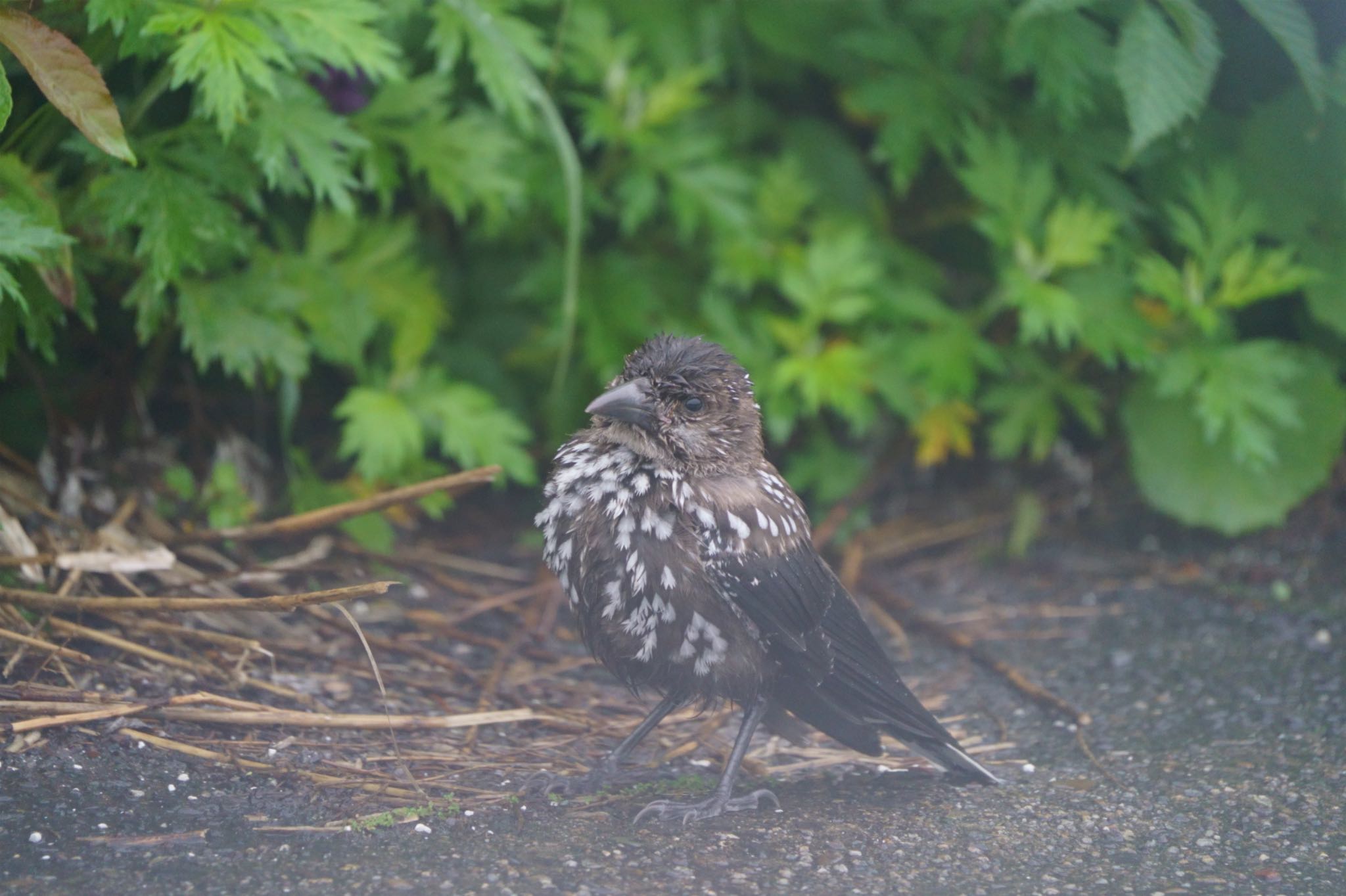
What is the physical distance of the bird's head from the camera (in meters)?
3.11

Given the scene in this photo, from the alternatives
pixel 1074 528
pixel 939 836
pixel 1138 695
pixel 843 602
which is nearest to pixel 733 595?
pixel 843 602

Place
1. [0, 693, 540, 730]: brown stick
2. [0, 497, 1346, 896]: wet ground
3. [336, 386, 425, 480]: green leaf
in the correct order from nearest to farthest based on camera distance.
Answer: [0, 497, 1346, 896]: wet ground
[0, 693, 540, 730]: brown stick
[336, 386, 425, 480]: green leaf

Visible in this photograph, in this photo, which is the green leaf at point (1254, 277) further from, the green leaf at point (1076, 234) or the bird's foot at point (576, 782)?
the bird's foot at point (576, 782)

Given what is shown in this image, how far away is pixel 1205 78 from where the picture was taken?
356 cm

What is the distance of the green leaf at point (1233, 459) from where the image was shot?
173 inches

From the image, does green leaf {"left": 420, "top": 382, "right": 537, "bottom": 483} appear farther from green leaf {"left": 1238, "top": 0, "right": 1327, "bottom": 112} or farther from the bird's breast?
green leaf {"left": 1238, "top": 0, "right": 1327, "bottom": 112}

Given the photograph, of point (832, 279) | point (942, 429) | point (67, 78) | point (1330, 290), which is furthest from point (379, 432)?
point (1330, 290)

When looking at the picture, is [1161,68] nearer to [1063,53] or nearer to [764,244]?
[1063,53]

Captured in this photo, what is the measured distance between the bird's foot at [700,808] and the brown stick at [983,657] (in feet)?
3.34

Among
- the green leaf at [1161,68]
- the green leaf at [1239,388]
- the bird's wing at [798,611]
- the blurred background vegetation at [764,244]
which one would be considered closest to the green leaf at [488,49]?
the blurred background vegetation at [764,244]

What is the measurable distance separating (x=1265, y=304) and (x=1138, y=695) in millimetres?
1818

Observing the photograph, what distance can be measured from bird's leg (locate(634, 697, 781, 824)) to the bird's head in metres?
0.61

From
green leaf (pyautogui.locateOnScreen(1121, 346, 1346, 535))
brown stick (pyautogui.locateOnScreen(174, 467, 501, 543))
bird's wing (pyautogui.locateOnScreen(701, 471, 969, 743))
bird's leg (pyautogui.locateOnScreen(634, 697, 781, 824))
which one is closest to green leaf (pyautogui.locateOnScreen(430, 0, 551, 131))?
brown stick (pyautogui.locateOnScreen(174, 467, 501, 543))

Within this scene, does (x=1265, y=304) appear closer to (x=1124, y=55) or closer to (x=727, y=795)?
(x=1124, y=55)
